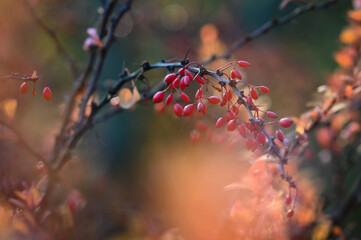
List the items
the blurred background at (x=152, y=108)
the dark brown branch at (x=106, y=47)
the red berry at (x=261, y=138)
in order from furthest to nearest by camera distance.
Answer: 1. the blurred background at (x=152, y=108)
2. the dark brown branch at (x=106, y=47)
3. the red berry at (x=261, y=138)

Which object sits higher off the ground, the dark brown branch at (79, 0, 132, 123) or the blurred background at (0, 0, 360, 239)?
the dark brown branch at (79, 0, 132, 123)

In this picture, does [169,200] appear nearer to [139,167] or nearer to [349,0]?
[139,167]

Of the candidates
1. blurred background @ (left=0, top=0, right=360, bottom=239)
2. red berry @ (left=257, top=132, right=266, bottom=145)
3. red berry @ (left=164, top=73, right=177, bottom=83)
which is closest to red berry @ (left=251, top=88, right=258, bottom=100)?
red berry @ (left=257, top=132, right=266, bottom=145)

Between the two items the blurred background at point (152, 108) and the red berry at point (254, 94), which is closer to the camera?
the red berry at point (254, 94)

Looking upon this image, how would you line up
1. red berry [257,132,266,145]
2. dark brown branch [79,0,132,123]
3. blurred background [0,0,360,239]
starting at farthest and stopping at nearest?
blurred background [0,0,360,239] < dark brown branch [79,0,132,123] < red berry [257,132,266,145]

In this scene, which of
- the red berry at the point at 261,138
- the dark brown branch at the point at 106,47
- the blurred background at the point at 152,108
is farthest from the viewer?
the blurred background at the point at 152,108

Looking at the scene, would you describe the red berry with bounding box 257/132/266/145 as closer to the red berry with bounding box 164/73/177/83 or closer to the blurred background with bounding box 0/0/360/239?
the red berry with bounding box 164/73/177/83

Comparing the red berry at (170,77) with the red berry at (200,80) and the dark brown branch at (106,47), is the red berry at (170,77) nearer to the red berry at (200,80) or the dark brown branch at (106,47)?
the red berry at (200,80)

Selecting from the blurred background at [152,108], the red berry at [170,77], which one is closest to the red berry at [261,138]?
the red berry at [170,77]

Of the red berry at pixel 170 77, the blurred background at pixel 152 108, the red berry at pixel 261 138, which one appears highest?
the red berry at pixel 170 77

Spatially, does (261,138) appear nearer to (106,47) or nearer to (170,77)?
(170,77)
